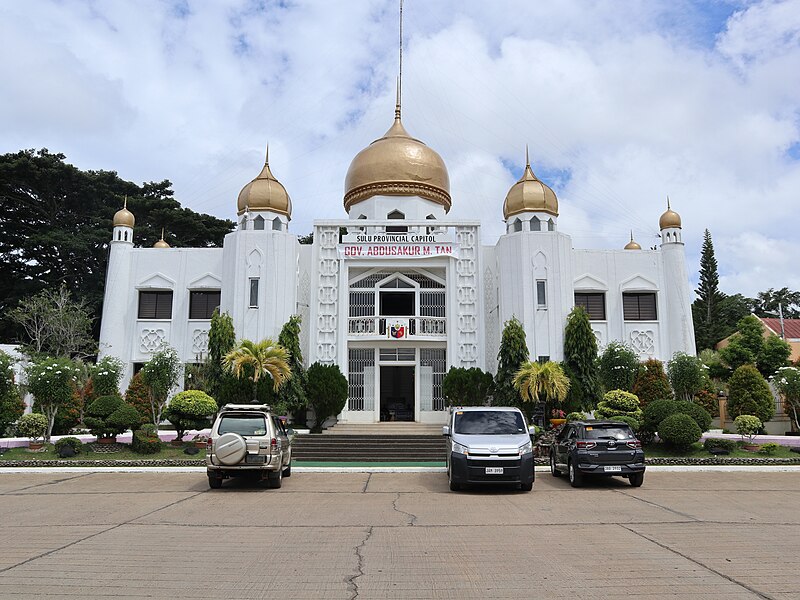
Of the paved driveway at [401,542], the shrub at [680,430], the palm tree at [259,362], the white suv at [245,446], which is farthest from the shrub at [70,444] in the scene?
the shrub at [680,430]

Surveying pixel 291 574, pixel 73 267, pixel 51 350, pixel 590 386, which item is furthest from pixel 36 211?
pixel 291 574

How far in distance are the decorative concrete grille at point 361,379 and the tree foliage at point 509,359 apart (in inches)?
183

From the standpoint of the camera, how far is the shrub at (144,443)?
59.2 ft

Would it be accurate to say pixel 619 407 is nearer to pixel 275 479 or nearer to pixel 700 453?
pixel 700 453

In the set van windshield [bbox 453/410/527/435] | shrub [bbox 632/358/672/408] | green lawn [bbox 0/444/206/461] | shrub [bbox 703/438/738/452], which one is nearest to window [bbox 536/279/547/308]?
shrub [bbox 632/358/672/408]

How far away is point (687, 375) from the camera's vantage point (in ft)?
71.9

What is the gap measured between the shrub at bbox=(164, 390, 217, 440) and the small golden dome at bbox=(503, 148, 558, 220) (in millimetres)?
13729

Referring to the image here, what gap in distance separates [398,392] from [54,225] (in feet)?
81.8

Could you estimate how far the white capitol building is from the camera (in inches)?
944

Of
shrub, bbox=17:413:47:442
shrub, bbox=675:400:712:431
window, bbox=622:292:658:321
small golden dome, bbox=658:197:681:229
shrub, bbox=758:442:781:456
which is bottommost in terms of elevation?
shrub, bbox=758:442:781:456

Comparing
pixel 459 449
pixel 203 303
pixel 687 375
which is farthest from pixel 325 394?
pixel 687 375

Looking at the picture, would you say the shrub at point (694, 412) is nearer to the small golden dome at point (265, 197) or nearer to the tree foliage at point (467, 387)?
the tree foliage at point (467, 387)

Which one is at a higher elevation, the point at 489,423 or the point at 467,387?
the point at 467,387

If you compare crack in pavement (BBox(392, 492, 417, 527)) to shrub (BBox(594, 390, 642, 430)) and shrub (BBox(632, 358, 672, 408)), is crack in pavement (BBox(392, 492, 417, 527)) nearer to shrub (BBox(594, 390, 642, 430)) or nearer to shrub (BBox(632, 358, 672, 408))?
shrub (BBox(594, 390, 642, 430))
